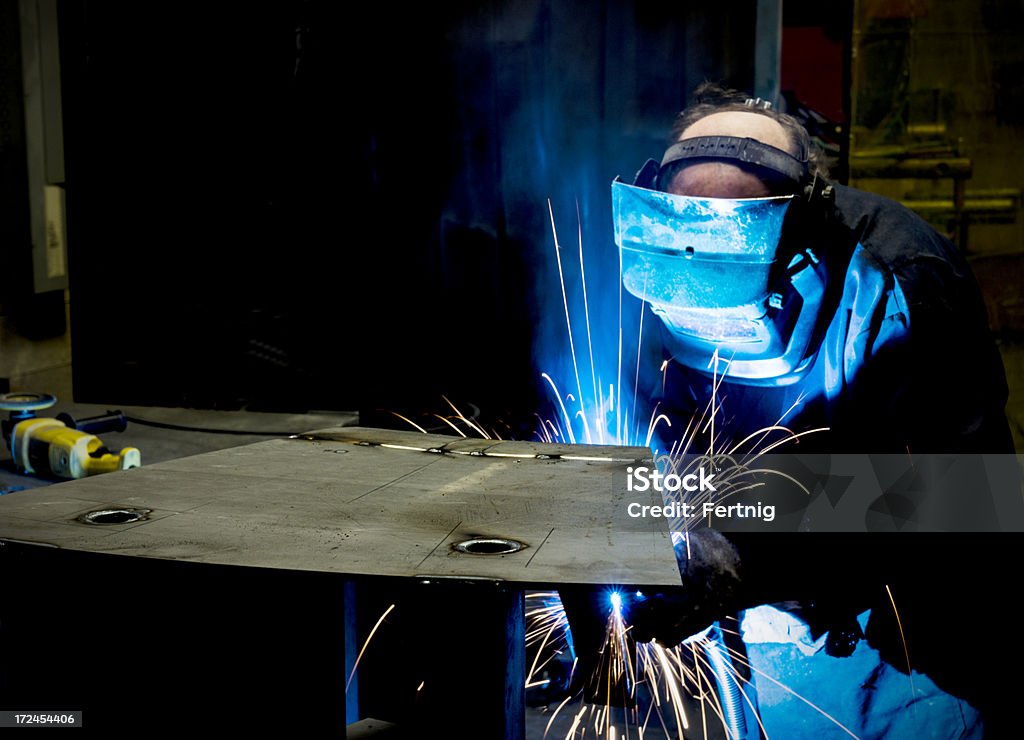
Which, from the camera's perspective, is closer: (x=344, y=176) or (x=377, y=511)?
(x=377, y=511)

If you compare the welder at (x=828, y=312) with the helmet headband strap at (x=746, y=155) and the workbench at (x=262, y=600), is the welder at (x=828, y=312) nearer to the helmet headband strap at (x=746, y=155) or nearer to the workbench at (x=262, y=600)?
the helmet headband strap at (x=746, y=155)

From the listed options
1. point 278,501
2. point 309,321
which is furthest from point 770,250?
point 309,321

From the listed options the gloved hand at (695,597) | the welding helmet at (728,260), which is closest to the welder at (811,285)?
the welding helmet at (728,260)

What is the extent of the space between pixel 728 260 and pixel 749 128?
360 millimetres

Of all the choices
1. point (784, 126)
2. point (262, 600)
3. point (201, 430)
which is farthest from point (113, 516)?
point (784, 126)

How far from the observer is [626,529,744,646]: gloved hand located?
138 centimetres

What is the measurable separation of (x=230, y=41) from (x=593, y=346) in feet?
5.38

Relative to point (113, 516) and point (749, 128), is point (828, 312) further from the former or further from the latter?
point (113, 516)

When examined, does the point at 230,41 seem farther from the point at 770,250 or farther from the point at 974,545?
the point at 974,545

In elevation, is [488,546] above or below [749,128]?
below

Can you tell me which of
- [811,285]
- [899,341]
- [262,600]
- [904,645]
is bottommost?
[904,645]

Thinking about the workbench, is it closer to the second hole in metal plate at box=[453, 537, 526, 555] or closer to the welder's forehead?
the second hole in metal plate at box=[453, 537, 526, 555]

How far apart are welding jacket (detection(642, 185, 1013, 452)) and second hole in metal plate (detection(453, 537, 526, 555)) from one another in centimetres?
92

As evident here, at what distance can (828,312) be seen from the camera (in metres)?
1.83
